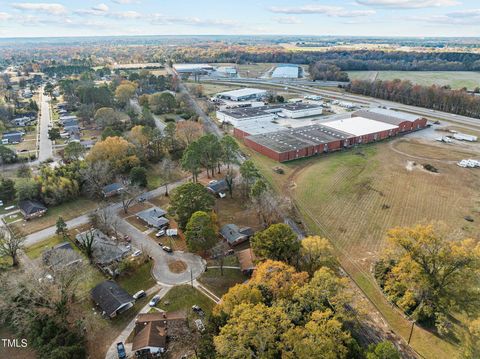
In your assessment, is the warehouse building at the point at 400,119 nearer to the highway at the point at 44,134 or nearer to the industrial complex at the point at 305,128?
the industrial complex at the point at 305,128

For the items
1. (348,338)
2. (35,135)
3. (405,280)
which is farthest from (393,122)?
(35,135)

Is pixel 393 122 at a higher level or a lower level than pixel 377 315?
higher

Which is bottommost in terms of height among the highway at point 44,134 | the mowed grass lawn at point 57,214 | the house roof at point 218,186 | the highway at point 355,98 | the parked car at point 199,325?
the mowed grass lawn at point 57,214

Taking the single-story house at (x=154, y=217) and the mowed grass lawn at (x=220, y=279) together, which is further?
the single-story house at (x=154, y=217)

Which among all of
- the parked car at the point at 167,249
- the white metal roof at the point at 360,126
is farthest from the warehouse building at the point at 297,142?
the parked car at the point at 167,249

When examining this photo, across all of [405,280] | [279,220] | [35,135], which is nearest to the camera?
[405,280]

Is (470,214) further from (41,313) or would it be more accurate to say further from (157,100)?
(157,100)
